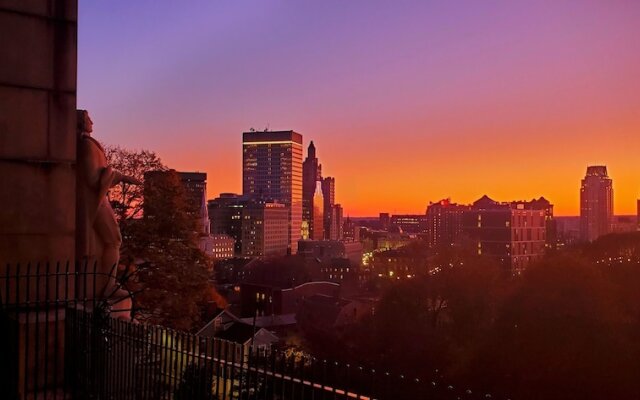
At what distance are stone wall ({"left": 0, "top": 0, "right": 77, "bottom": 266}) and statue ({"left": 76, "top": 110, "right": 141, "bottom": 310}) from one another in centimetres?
27

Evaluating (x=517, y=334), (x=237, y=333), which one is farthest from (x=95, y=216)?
(x=237, y=333)

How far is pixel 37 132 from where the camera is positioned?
28.7ft

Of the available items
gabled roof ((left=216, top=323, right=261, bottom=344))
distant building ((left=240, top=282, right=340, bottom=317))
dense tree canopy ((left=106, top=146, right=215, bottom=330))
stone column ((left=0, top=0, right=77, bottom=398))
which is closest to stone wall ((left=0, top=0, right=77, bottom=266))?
stone column ((left=0, top=0, right=77, bottom=398))

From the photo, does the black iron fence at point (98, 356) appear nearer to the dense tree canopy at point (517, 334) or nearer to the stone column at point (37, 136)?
the stone column at point (37, 136)

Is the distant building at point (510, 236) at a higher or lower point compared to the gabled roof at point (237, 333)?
higher

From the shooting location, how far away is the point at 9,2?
870 cm

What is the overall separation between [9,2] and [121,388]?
5523mm

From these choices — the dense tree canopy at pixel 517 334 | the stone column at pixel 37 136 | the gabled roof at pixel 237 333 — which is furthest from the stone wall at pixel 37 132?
the gabled roof at pixel 237 333

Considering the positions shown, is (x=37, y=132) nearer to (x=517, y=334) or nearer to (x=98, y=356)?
(x=98, y=356)

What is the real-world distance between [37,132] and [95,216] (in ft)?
4.72

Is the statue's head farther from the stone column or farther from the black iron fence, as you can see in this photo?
the black iron fence

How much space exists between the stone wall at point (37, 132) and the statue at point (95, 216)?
0.27 meters

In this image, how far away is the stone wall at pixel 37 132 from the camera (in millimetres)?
8562

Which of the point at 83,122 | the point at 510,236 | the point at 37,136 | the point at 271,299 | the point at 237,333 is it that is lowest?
the point at 271,299
